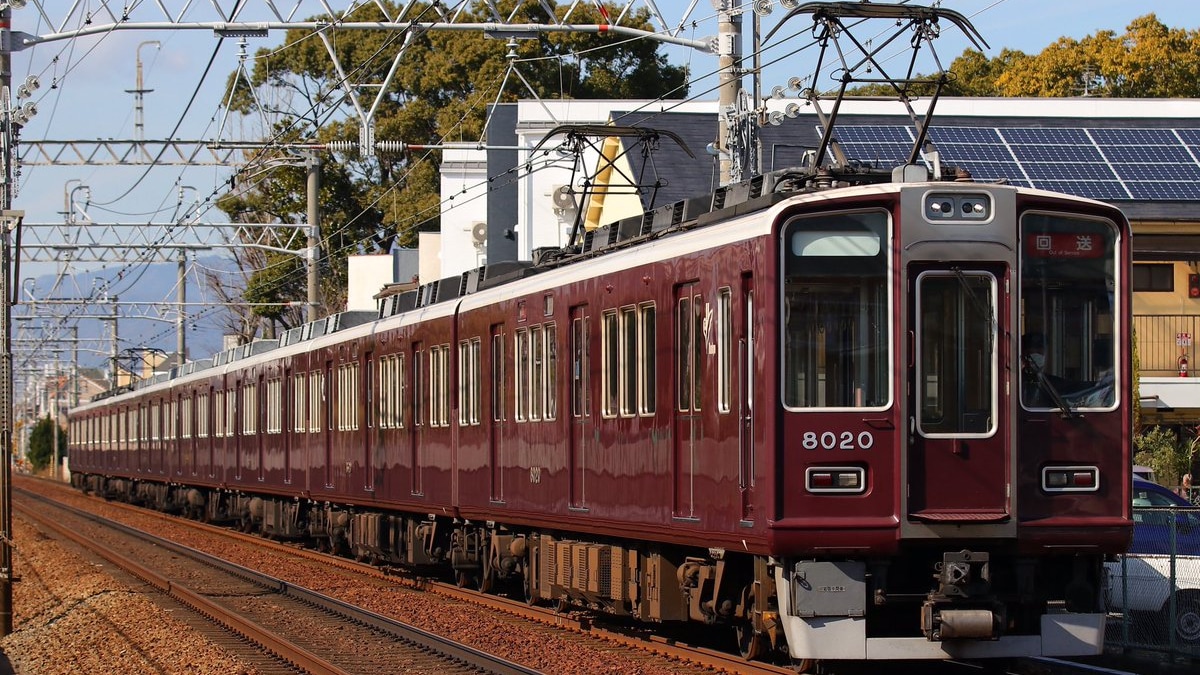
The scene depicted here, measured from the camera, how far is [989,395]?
976 cm

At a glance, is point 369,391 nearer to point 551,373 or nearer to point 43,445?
point 551,373

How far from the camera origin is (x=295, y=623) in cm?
1574

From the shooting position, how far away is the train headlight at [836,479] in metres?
9.63

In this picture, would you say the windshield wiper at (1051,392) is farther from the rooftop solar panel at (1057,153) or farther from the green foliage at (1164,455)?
the rooftop solar panel at (1057,153)

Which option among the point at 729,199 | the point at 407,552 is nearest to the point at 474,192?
the point at 407,552

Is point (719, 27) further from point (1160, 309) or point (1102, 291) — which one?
point (1160, 309)

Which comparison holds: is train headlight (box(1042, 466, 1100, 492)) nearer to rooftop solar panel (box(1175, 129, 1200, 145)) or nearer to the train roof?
the train roof

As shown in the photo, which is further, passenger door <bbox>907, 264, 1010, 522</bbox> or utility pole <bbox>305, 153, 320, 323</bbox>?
utility pole <bbox>305, 153, 320, 323</bbox>

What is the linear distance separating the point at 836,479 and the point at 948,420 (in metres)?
0.71

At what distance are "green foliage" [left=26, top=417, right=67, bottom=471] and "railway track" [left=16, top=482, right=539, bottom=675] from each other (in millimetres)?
71624

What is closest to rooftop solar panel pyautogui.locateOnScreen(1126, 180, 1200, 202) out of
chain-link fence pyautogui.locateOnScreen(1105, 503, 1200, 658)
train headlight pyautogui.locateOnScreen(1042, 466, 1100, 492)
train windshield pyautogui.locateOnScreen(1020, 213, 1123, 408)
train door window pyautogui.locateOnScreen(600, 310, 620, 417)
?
chain-link fence pyautogui.locateOnScreen(1105, 503, 1200, 658)

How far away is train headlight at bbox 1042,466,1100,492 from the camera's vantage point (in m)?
9.84

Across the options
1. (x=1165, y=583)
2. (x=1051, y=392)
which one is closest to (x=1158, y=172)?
(x=1165, y=583)

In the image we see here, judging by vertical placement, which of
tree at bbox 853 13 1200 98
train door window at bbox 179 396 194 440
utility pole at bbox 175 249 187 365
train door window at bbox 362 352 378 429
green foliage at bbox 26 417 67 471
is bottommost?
green foliage at bbox 26 417 67 471
